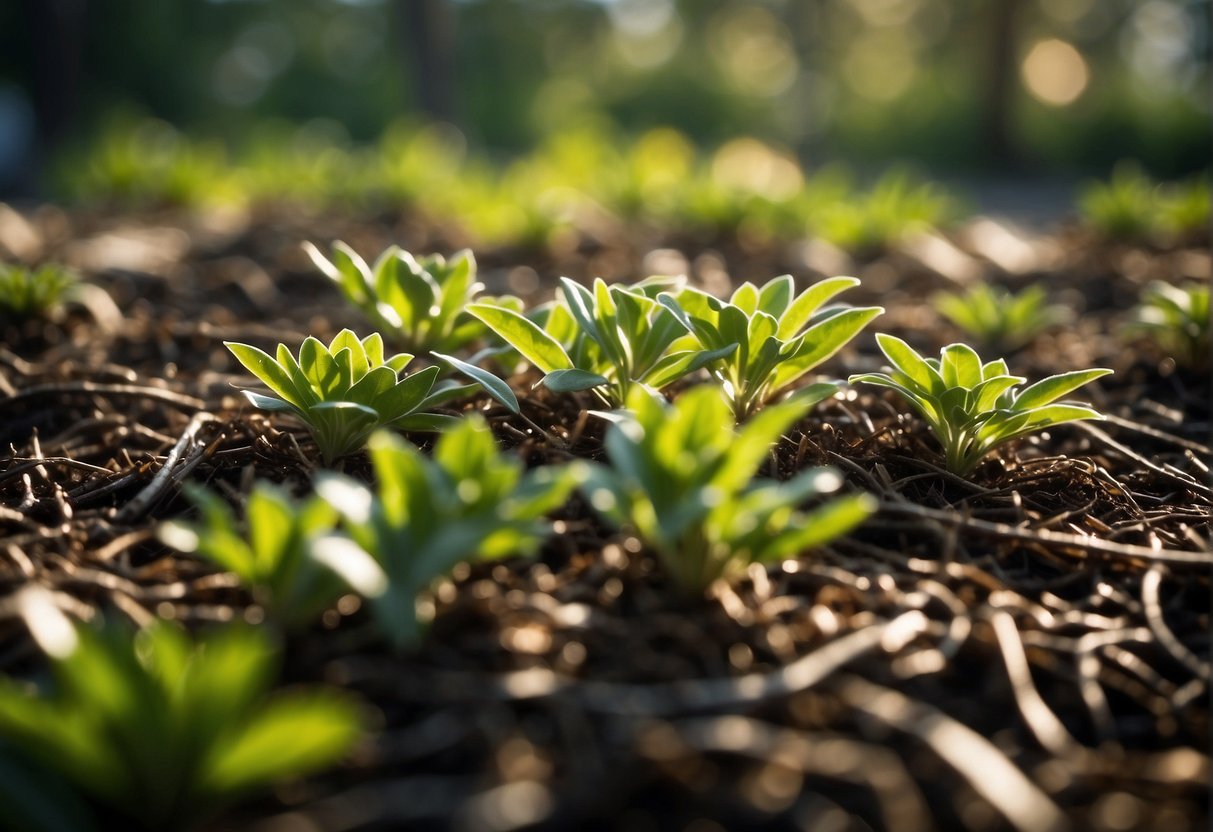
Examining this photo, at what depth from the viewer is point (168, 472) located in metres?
1.48

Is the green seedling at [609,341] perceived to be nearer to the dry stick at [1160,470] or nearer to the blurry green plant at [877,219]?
the dry stick at [1160,470]

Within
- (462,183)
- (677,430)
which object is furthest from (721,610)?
(462,183)

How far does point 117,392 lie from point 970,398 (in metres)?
1.58

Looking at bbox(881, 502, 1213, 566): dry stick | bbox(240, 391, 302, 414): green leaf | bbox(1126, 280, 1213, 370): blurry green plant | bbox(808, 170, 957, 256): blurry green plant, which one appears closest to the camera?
bbox(881, 502, 1213, 566): dry stick

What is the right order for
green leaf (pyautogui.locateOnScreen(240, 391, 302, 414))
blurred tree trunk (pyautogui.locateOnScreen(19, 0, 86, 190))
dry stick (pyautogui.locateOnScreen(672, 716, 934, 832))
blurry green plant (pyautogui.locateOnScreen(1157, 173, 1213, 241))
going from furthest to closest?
blurred tree trunk (pyautogui.locateOnScreen(19, 0, 86, 190)) → blurry green plant (pyautogui.locateOnScreen(1157, 173, 1213, 241)) → green leaf (pyautogui.locateOnScreen(240, 391, 302, 414)) → dry stick (pyautogui.locateOnScreen(672, 716, 934, 832))

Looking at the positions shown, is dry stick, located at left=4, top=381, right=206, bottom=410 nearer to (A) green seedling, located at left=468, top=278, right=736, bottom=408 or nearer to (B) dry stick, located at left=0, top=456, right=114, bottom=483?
(B) dry stick, located at left=0, top=456, right=114, bottom=483

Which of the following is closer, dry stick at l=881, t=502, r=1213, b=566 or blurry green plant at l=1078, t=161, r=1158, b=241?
dry stick at l=881, t=502, r=1213, b=566

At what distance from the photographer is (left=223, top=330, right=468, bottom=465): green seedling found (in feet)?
4.74

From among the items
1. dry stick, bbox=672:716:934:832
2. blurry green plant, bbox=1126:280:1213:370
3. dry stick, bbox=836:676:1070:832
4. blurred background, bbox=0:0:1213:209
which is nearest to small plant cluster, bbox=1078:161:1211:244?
blurry green plant, bbox=1126:280:1213:370

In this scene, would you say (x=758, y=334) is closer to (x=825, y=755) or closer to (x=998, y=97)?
(x=825, y=755)

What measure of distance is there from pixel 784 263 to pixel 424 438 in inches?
86.7

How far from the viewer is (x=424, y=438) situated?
165cm

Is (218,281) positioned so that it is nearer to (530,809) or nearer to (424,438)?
(424,438)

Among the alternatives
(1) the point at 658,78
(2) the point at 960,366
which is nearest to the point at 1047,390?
(2) the point at 960,366
